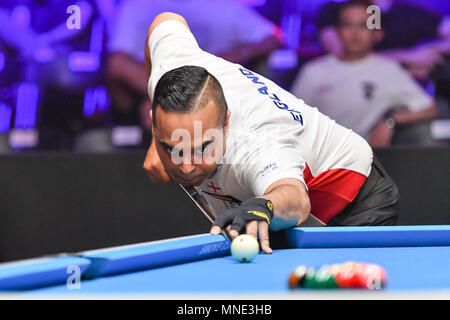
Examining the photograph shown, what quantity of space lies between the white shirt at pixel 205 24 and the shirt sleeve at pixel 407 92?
0.92 m

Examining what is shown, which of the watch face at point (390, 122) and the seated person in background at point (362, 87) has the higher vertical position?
the seated person in background at point (362, 87)

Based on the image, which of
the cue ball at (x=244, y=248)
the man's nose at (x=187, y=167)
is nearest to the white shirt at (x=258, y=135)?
the man's nose at (x=187, y=167)

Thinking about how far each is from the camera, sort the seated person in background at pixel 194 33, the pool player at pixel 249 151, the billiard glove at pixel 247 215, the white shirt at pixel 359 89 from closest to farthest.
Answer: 1. the billiard glove at pixel 247 215
2. the pool player at pixel 249 151
3. the white shirt at pixel 359 89
4. the seated person in background at pixel 194 33

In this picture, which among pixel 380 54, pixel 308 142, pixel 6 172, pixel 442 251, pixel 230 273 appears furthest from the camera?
pixel 380 54

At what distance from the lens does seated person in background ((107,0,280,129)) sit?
4.51 metres

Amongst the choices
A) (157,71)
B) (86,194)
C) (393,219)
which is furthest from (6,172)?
(393,219)

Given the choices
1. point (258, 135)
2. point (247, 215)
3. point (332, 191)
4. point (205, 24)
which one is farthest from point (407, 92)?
point (247, 215)

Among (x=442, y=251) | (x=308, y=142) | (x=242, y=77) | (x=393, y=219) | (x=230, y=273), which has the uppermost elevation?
(x=242, y=77)

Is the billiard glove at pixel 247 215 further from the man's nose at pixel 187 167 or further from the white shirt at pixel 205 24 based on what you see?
the white shirt at pixel 205 24

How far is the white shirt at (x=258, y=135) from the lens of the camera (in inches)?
90.4

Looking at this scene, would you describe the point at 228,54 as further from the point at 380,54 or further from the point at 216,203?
the point at 216,203

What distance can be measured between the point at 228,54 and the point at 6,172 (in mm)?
1683

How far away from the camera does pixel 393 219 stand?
2.91 m

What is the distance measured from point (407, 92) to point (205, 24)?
1477 millimetres
